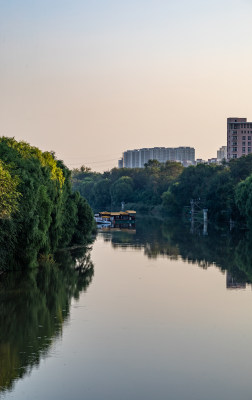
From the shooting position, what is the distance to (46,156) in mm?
44281

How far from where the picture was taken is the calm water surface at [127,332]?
56.1ft

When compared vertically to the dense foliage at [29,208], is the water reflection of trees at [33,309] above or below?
below

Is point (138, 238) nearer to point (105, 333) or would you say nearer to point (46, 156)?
point (46, 156)

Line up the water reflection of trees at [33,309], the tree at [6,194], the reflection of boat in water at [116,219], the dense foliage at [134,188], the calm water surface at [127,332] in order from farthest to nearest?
the dense foliage at [134,188] → the reflection of boat in water at [116,219] → the tree at [6,194] → the water reflection of trees at [33,309] → the calm water surface at [127,332]

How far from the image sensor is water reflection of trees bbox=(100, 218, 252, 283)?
4128 centimetres

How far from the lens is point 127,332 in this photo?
22406mm

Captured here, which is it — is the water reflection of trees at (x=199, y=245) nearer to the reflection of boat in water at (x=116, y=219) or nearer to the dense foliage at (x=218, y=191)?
the dense foliage at (x=218, y=191)

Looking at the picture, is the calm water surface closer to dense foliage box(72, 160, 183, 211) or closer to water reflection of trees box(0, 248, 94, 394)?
water reflection of trees box(0, 248, 94, 394)

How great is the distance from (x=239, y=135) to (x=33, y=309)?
13107 centimetres

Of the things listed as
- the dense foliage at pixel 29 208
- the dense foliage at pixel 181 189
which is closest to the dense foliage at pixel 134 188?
the dense foliage at pixel 181 189

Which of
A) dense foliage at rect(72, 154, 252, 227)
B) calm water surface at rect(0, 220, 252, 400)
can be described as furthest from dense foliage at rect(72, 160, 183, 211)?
calm water surface at rect(0, 220, 252, 400)

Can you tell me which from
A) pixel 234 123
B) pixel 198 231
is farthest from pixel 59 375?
pixel 234 123

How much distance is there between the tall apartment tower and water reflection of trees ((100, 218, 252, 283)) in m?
82.4

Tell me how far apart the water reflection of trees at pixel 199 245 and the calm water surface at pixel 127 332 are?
0.73 meters
